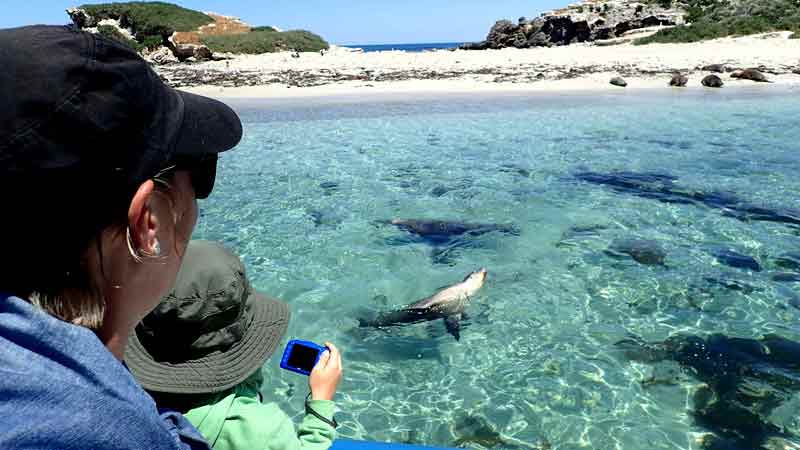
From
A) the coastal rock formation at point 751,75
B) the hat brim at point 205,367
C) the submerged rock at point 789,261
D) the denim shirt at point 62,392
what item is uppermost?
the denim shirt at point 62,392

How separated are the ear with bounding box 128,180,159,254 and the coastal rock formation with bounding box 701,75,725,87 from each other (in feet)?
85.9

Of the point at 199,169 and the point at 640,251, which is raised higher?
the point at 199,169

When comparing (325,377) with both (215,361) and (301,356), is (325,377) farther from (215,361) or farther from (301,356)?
(215,361)

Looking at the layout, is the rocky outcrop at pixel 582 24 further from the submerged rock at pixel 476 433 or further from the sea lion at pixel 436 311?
the submerged rock at pixel 476 433

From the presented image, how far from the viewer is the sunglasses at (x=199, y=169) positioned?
1256mm

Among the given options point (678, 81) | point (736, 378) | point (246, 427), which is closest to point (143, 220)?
point (246, 427)

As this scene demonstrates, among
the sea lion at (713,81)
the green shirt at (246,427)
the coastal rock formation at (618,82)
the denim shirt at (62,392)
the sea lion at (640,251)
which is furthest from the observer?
the coastal rock formation at (618,82)

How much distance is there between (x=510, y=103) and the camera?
20453 millimetres

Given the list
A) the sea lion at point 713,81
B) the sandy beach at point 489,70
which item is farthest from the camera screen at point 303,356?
the sea lion at point 713,81

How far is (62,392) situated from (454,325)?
4.71m

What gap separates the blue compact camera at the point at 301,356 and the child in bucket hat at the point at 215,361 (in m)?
0.16

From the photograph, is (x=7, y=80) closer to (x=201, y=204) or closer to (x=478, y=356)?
(x=478, y=356)

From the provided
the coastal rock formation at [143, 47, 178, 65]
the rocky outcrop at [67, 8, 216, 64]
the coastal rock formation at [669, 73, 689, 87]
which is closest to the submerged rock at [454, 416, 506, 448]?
the coastal rock formation at [669, 73, 689, 87]

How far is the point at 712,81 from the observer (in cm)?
2322
